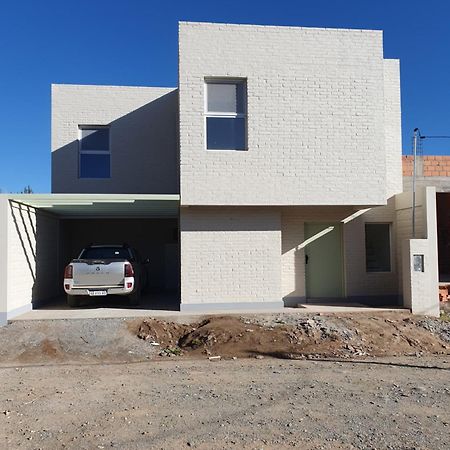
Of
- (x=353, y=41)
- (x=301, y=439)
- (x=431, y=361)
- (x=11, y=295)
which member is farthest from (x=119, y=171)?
(x=301, y=439)

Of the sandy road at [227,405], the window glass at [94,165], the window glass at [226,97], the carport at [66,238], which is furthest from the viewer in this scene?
the window glass at [94,165]

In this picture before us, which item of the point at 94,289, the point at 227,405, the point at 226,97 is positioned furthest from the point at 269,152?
the point at 227,405

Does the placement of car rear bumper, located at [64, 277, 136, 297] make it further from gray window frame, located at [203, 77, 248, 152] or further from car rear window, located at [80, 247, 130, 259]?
gray window frame, located at [203, 77, 248, 152]

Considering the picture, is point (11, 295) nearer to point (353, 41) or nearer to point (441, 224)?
point (353, 41)

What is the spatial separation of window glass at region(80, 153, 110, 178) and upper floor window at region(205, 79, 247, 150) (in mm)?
5948

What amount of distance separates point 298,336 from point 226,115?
5.73 meters

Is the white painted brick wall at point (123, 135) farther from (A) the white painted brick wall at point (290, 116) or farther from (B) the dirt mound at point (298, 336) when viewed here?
(B) the dirt mound at point (298, 336)

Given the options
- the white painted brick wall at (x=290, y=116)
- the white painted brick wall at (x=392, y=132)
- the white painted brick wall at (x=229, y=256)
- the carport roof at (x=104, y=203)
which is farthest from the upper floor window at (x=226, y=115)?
the white painted brick wall at (x=392, y=132)

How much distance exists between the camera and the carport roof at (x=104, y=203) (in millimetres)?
11109

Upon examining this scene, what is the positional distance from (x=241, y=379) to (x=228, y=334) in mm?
2405

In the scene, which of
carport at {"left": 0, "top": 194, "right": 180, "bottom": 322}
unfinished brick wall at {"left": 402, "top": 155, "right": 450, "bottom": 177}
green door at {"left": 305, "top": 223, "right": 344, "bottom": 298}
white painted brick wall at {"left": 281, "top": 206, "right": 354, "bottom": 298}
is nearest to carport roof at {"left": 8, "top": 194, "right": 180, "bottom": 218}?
carport at {"left": 0, "top": 194, "right": 180, "bottom": 322}

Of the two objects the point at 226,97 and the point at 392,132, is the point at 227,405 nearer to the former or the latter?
the point at 226,97

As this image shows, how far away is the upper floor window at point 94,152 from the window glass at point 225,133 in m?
5.87

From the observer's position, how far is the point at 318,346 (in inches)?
362
